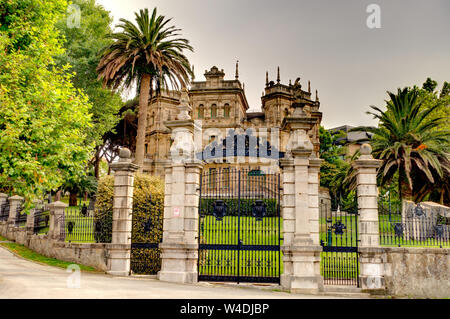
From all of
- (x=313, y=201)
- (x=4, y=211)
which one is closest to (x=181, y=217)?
(x=313, y=201)

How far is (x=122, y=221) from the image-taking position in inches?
485

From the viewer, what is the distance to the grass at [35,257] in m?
13.7

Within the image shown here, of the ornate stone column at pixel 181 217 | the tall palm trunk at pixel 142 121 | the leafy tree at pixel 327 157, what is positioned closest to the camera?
the ornate stone column at pixel 181 217

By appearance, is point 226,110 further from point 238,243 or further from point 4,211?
point 238,243

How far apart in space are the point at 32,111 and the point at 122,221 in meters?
4.48

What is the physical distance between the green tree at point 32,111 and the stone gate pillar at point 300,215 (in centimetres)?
713

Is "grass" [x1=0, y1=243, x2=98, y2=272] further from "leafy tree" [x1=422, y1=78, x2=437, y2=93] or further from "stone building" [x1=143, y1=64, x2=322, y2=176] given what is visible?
"leafy tree" [x1=422, y1=78, x2=437, y2=93]

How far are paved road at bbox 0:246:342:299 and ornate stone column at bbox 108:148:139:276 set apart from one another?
1.64 ft

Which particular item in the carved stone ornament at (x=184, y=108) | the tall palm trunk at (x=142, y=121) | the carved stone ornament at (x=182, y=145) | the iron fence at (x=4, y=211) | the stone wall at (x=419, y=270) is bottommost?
the stone wall at (x=419, y=270)

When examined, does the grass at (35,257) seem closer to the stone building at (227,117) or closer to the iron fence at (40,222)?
the iron fence at (40,222)

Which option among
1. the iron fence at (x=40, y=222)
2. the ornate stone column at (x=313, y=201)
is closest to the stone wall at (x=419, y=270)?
the ornate stone column at (x=313, y=201)

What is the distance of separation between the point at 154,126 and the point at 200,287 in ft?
142

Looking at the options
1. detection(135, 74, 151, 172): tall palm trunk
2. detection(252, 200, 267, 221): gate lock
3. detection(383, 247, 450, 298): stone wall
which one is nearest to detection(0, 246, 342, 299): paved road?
detection(252, 200, 267, 221): gate lock

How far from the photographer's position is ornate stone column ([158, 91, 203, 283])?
37.9 feet
